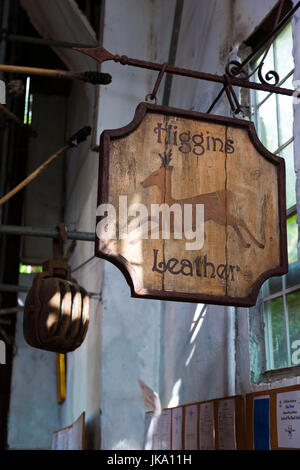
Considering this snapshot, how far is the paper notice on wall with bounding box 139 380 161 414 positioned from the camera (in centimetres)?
557

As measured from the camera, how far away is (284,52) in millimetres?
4227

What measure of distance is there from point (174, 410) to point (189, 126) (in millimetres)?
2530

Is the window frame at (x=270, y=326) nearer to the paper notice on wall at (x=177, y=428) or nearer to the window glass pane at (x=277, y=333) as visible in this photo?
the window glass pane at (x=277, y=333)

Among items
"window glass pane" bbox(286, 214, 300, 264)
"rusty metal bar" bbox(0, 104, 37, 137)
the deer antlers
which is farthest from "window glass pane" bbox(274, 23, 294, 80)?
"rusty metal bar" bbox(0, 104, 37, 137)

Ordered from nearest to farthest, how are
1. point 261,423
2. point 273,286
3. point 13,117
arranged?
1. point 261,423
2. point 273,286
3. point 13,117

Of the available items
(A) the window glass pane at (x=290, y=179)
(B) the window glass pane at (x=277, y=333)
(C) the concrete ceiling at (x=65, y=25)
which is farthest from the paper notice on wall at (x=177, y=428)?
(C) the concrete ceiling at (x=65, y=25)

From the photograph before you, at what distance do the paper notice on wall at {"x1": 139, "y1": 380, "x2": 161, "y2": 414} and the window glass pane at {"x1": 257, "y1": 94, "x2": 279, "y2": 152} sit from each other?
2.50 meters

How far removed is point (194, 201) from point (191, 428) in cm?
203

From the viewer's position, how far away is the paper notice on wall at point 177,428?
465 centimetres

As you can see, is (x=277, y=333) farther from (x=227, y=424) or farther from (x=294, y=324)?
(x=227, y=424)

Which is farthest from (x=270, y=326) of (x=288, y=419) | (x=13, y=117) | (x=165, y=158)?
(x=13, y=117)

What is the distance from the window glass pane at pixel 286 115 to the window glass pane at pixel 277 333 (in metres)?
1.03

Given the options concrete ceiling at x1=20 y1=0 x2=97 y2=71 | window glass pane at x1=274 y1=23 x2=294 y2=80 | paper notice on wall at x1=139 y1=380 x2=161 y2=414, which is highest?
concrete ceiling at x1=20 y1=0 x2=97 y2=71

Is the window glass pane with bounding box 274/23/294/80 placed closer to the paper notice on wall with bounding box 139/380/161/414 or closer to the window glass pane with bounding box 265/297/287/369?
the window glass pane with bounding box 265/297/287/369
